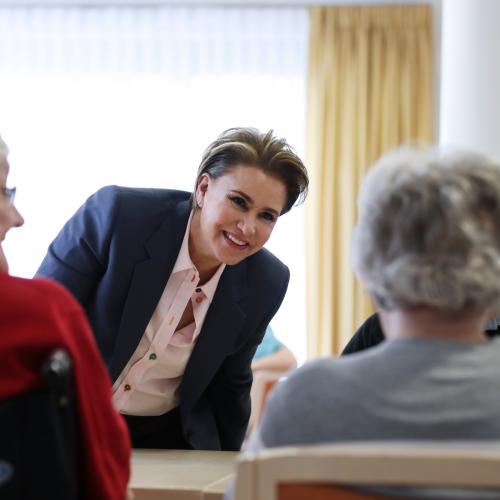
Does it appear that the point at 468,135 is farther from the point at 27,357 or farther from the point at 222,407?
the point at 27,357

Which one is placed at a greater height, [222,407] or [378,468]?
[378,468]

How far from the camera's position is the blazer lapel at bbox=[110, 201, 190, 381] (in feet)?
7.64

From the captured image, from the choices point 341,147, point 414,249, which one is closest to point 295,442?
point 414,249

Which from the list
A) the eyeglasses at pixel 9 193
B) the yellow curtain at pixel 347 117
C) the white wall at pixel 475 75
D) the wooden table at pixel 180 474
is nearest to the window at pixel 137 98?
the yellow curtain at pixel 347 117

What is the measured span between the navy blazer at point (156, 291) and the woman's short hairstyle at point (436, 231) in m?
1.18

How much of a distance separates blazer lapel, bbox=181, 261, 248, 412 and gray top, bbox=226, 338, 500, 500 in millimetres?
1174

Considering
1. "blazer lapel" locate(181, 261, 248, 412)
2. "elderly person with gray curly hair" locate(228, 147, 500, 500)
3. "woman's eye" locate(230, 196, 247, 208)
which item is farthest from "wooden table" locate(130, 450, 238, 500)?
"woman's eye" locate(230, 196, 247, 208)

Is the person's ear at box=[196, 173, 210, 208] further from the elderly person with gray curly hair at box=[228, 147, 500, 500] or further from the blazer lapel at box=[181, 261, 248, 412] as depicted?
the elderly person with gray curly hair at box=[228, 147, 500, 500]

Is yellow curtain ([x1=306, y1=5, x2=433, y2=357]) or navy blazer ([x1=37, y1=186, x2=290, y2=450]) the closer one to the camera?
navy blazer ([x1=37, y1=186, x2=290, y2=450])

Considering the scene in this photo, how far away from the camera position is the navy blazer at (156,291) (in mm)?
2352

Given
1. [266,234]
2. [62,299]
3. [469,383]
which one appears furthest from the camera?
[266,234]

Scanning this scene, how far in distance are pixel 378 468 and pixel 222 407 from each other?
1.55m

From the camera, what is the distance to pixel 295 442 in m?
1.21

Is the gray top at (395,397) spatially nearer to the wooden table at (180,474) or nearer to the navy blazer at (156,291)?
the wooden table at (180,474)
